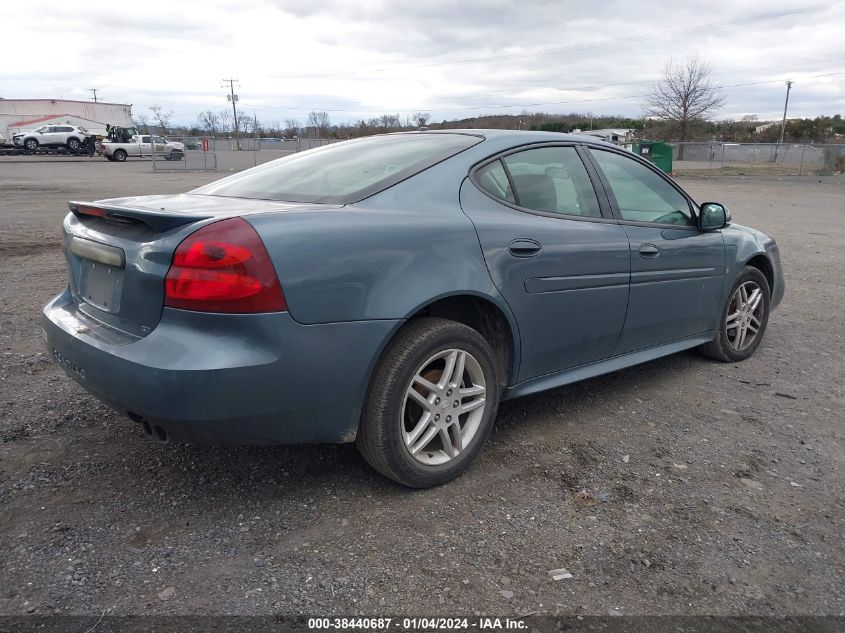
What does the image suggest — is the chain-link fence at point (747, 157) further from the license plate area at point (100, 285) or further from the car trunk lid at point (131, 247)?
the license plate area at point (100, 285)

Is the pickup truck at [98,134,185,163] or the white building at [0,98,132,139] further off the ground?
the white building at [0,98,132,139]

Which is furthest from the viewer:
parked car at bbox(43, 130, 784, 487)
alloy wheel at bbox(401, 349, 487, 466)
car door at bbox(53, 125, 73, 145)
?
car door at bbox(53, 125, 73, 145)

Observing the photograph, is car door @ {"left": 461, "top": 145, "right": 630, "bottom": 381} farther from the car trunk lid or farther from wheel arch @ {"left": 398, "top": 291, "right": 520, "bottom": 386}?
the car trunk lid

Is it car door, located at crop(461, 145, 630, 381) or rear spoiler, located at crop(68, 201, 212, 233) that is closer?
rear spoiler, located at crop(68, 201, 212, 233)

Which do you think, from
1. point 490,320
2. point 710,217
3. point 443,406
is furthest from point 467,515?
point 710,217

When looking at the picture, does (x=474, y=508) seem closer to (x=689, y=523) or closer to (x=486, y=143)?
(x=689, y=523)

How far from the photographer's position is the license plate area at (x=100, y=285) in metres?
2.62

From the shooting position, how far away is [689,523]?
8.94ft

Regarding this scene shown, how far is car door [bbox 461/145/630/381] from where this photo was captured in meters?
3.05

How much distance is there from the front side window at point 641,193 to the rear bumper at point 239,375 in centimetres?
185

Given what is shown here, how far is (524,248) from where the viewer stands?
3.08m

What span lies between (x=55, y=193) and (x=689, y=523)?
59.8 feet

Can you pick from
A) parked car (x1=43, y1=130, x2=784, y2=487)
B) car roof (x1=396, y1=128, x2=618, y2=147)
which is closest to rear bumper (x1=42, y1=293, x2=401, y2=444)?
parked car (x1=43, y1=130, x2=784, y2=487)

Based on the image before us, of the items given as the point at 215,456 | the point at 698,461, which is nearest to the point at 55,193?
the point at 215,456
